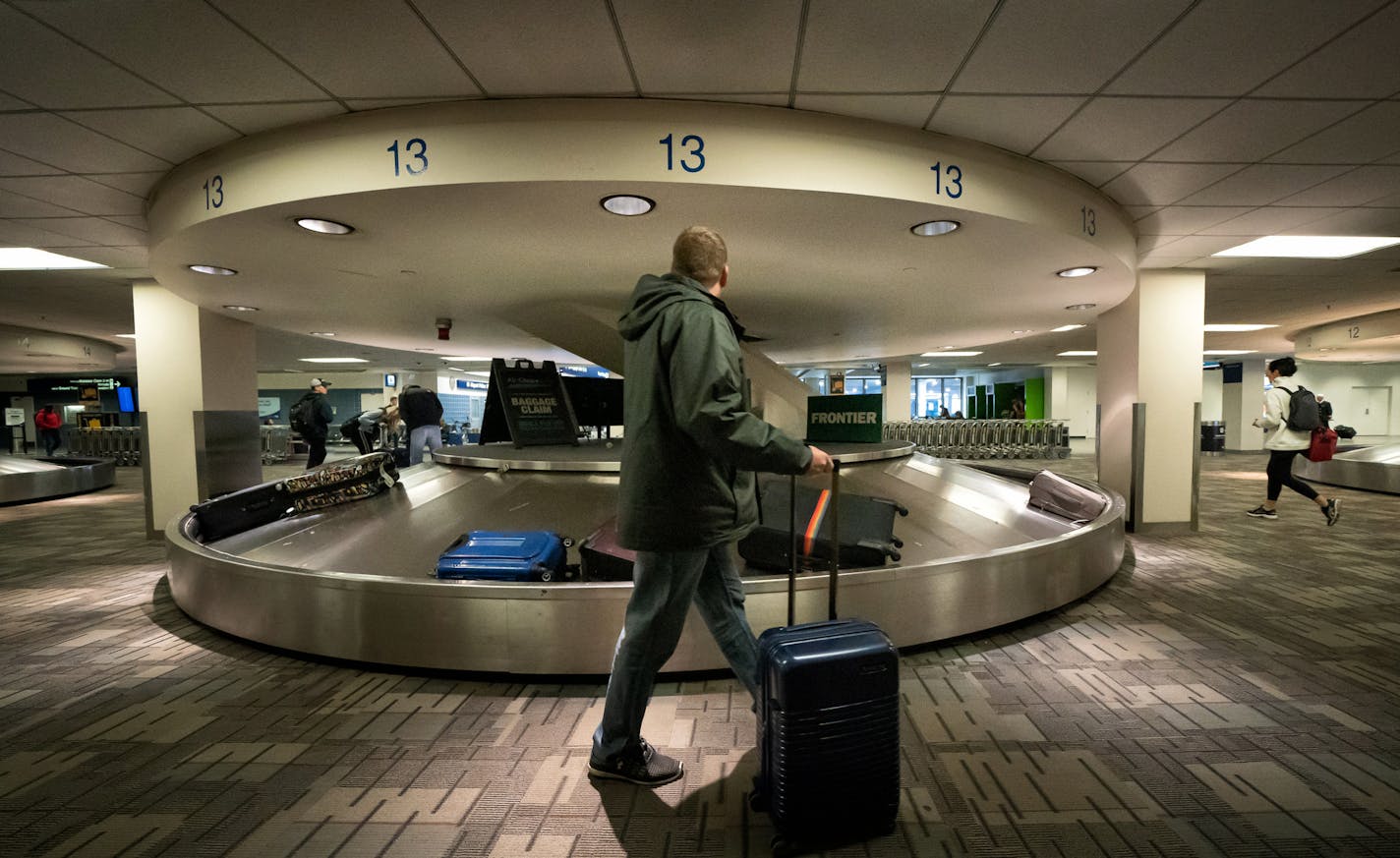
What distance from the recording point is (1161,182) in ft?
13.9

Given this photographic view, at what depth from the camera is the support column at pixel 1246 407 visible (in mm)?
20250

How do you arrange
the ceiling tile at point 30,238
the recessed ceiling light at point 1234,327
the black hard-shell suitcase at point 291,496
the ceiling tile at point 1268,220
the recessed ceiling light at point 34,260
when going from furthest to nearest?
the recessed ceiling light at point 1234,327 < the recessed ceiling light at point 34,260 < the ceiling tile at point 30,238 < the ceiling tile at point 1268,220 < the black hard-shell suitcase at point 291,496

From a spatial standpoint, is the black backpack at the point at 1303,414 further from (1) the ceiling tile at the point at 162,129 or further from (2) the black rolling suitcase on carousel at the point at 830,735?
(1) the ceiling tile at the point at 162,129

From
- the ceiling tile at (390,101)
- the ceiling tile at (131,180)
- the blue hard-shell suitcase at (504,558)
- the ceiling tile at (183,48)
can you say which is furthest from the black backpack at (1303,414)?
the ceiling tile at (131,180)

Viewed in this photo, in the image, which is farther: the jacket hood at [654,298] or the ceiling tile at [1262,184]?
the ceiling tile at [1262,184]

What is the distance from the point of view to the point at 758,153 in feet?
10.5

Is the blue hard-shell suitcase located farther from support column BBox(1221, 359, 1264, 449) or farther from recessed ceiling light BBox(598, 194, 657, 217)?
support column BBox(1221, 359, 1264, 449)

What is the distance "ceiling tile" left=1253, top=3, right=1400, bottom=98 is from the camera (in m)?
2.55

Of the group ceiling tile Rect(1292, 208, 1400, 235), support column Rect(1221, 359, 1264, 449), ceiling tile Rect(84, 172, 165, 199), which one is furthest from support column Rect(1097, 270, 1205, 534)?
support column Rect(1221, 359, 1264, 449)

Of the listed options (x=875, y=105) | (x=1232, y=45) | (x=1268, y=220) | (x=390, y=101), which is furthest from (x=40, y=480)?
(x=1268, y=220)

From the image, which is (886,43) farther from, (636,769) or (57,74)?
(57,74)

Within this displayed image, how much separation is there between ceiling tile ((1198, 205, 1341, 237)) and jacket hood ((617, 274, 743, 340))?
551 cm

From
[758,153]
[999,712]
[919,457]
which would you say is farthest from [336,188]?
[919,457]

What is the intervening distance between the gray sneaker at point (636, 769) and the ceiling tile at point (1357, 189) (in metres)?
5.77
